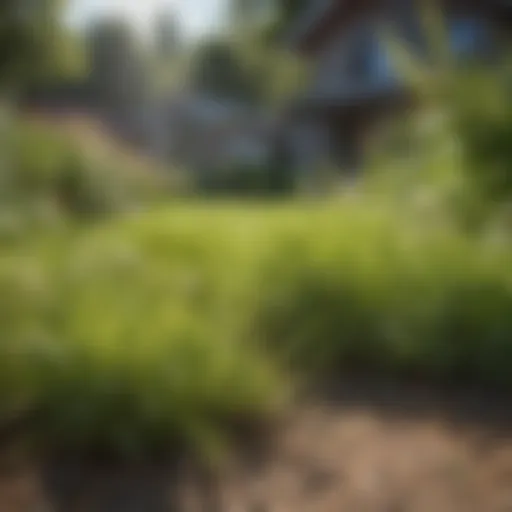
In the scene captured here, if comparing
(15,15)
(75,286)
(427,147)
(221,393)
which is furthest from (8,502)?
(15,15)

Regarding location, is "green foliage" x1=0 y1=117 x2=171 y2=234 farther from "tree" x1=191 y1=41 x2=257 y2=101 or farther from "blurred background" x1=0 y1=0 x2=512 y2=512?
"tree" x1=191 y1=41 x2=257 y2=101

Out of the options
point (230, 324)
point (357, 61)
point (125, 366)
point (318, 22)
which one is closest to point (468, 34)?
point (230, 324)

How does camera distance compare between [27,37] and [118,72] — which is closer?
[27,37]

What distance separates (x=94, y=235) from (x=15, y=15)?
119 cm

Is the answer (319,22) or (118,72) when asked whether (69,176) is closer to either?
(118,72)

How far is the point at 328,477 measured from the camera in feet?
8.03

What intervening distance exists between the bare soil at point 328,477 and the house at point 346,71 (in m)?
3.09

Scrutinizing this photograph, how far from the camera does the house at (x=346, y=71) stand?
6473 millimetres

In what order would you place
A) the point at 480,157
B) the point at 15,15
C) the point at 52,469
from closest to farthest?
the point at 52,469, the point at 480,157, the point at 15,15

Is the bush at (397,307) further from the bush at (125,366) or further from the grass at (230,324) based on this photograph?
the bush at (125,366)

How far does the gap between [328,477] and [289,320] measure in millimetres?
802

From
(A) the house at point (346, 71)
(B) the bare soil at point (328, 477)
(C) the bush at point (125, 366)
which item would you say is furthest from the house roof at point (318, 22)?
(B) the bare soil at point (328, 477)

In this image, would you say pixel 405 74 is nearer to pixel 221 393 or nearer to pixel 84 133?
pixel 221 393

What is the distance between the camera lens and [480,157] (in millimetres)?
3057
